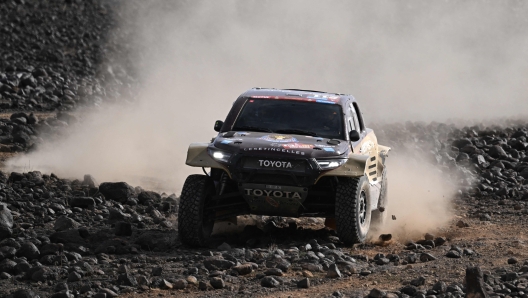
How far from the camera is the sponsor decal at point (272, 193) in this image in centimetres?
1112

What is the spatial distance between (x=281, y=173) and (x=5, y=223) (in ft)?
9.72

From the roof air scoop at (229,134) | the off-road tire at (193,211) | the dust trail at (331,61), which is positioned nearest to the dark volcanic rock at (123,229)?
the off-road tire at (193,211)

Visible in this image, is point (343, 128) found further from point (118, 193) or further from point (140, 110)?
point (140, 110)

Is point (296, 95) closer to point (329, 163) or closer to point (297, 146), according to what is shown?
point (297, 146)

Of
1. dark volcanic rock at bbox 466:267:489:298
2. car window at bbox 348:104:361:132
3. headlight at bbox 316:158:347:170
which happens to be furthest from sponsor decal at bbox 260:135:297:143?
dark volcanic rock at bbox 466:267:489:298

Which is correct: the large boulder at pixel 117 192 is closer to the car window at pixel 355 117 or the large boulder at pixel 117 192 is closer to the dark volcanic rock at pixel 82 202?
the dark volcanic rock at pixel 82 202

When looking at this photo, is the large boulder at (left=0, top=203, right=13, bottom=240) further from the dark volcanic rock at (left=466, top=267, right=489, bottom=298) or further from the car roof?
the dark volcanic rock at (left=466, top=267, right=489, bottom=298)

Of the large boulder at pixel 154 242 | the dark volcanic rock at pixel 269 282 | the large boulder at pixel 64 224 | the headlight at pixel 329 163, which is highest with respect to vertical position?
the headlight at pixel 329 163

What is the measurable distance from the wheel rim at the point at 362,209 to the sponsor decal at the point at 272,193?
0.87 meters

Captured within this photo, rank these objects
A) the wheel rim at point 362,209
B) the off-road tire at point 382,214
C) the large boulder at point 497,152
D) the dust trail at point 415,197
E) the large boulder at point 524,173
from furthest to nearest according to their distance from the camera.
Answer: the large boulder at point 497,152 → the large boulder at point 524,173 → the dust trail at point 415,197 → the off-road tire at point 382,214 → the wheel rim at point 362,209

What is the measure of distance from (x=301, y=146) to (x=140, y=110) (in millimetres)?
14330

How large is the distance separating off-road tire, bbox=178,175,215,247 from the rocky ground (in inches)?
7.4

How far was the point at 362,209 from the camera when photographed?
11766 mm

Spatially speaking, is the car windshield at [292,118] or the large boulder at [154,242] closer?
the large boulder at [154,242]
